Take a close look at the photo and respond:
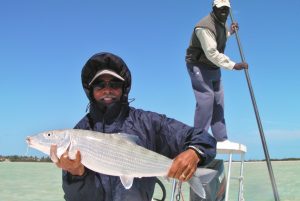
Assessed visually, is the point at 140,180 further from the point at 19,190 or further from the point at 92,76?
the point at 19,190

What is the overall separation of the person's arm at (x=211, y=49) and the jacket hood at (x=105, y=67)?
109 inches

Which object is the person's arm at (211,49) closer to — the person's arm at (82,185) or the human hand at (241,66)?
the human hand at (241,66)

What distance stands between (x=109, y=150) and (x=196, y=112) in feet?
11.1

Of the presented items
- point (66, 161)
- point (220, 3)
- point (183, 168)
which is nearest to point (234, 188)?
point (220, 3)

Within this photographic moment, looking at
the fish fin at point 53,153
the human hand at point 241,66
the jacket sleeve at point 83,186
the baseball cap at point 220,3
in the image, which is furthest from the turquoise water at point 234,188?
the fish fin at point 53,153

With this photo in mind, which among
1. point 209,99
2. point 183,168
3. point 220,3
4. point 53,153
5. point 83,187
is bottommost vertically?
point 83,187

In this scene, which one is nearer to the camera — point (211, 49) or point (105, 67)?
point (105, 67)

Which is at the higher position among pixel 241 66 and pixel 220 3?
pixel 220 3

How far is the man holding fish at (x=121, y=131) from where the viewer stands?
3148mm

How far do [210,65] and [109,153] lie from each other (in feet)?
12.1

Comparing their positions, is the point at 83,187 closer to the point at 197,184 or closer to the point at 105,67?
the point at 197,184

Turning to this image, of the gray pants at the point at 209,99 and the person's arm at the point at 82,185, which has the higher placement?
the gray pants at the point at 209,99

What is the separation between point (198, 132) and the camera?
10.7ft

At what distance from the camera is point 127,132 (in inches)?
133
